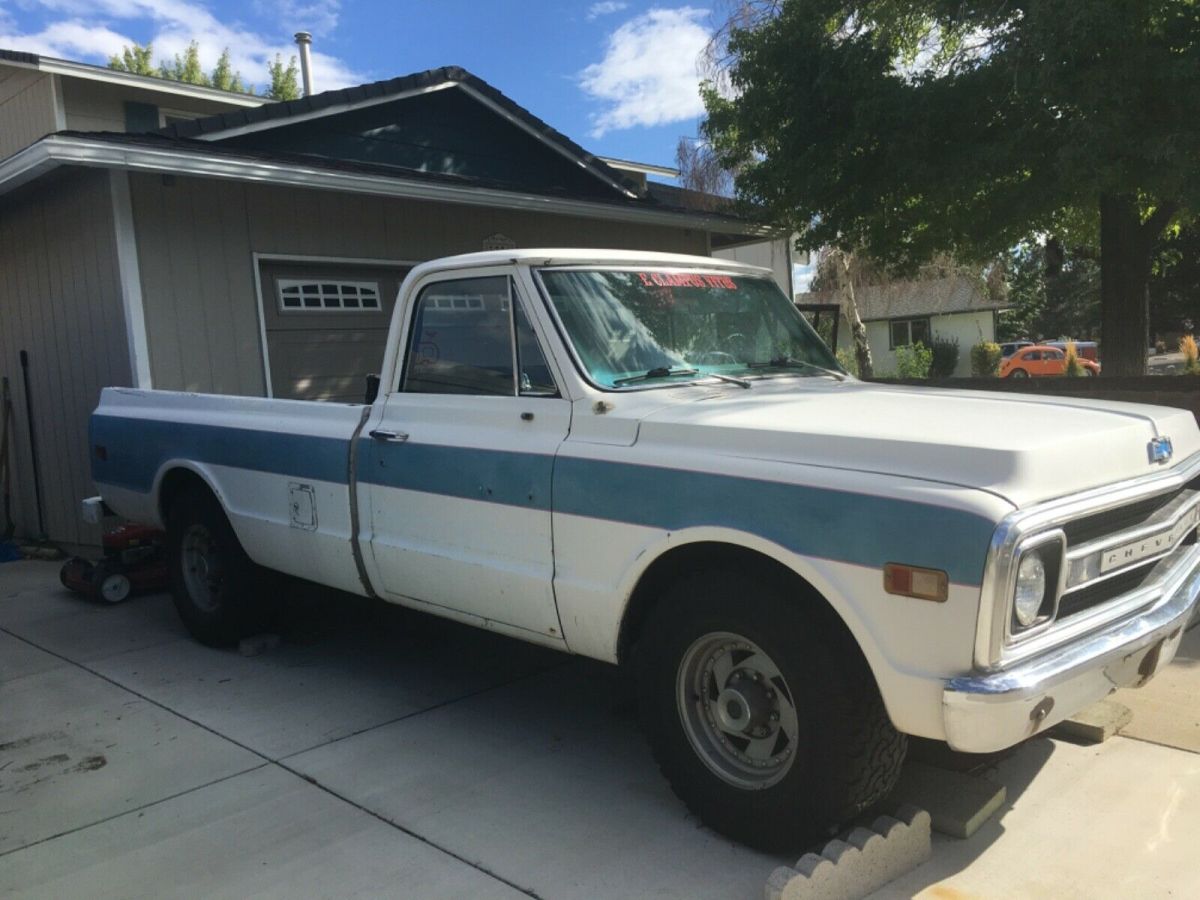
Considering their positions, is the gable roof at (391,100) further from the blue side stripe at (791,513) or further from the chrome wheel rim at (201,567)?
the blue side stripe at (791,513)

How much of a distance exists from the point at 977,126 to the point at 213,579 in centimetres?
796

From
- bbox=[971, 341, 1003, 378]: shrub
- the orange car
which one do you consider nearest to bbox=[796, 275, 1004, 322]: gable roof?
the orange car

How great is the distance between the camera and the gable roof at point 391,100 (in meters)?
8.29

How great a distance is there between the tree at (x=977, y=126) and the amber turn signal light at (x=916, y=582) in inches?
266

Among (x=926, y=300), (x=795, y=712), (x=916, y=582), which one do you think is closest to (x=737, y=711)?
(x=795, y=712)

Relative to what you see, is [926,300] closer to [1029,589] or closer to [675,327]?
[675,327]

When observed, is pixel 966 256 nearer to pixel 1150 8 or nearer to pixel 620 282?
pixel 1150 8

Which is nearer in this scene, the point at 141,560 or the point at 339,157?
the point at 141,560

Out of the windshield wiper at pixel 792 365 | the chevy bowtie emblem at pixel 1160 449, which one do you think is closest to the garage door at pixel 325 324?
the windshield wiper at pixel 792 365

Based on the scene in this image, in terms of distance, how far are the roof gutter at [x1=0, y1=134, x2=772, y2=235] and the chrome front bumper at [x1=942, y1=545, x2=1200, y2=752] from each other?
644 centimetres

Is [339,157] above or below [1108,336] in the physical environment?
above

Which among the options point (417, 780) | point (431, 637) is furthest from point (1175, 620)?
point (431, 637)

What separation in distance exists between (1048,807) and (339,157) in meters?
8.29

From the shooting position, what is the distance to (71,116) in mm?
13609
